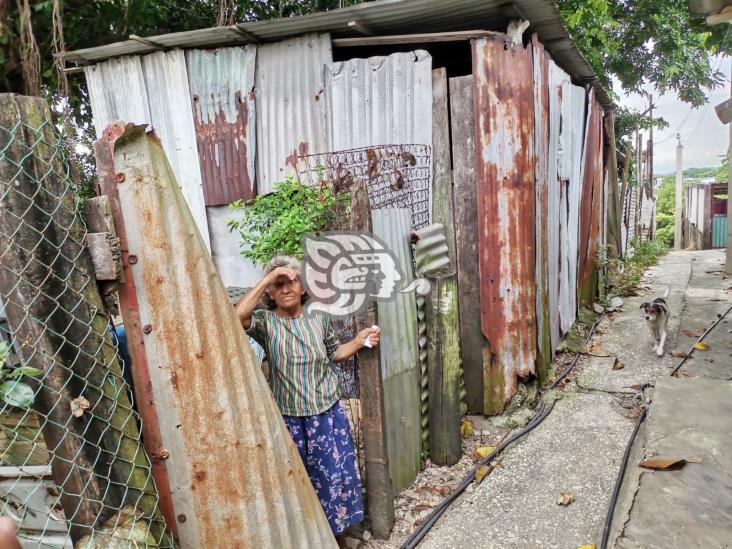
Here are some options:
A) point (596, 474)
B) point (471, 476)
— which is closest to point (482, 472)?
point (471, 476)

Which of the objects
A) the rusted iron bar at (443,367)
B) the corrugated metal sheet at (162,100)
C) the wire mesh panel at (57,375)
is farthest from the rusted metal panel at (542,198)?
the wire mesh panel at (57,375)

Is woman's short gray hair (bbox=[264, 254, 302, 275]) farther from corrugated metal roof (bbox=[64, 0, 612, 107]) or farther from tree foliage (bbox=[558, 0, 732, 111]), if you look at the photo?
tree foliage (bbox=[558, 0, 732, 111])

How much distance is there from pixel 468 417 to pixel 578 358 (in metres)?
2.00

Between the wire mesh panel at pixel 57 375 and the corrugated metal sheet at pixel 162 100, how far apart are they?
4045 mm

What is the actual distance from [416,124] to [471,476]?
3088 mm

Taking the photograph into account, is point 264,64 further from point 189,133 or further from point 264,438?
point 264,438

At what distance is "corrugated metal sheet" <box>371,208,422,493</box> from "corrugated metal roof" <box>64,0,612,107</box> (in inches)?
77.2

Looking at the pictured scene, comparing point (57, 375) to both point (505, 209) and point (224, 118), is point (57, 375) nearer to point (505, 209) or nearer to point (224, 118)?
point (505, 209)

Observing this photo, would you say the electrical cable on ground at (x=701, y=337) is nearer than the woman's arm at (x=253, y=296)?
No

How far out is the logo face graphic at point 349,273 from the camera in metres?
3.13

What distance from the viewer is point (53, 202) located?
5.09 feet

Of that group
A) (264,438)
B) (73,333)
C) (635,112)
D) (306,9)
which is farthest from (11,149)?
(635,112)

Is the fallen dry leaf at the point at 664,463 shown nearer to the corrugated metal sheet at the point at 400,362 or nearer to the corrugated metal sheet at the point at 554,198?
the corrugated metal sheet at the point at 400,362

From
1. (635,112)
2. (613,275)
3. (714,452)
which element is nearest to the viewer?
(714,452)
